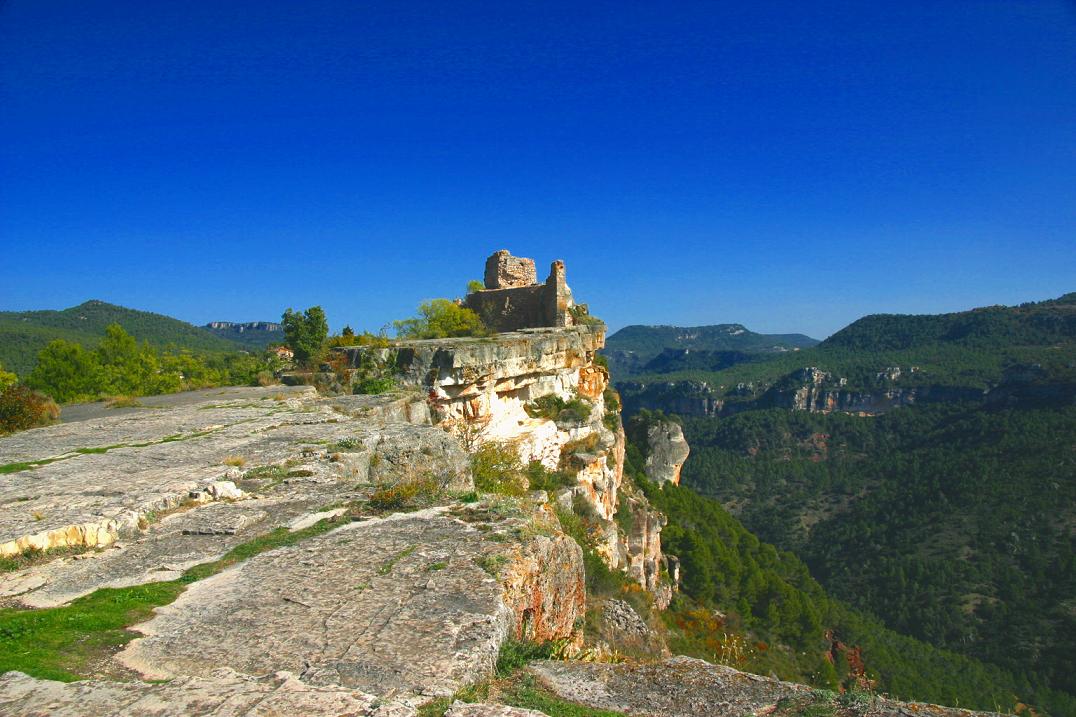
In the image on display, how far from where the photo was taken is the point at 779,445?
105625 mm

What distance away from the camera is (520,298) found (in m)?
24.6

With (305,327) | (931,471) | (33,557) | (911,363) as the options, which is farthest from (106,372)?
(911,363)

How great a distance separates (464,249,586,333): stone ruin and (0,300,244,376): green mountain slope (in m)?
57.8

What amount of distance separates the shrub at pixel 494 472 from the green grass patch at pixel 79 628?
449 cm

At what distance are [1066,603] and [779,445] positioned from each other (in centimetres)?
6251

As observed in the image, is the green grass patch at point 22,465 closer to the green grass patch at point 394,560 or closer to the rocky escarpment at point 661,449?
the green grass patch at point 394,560

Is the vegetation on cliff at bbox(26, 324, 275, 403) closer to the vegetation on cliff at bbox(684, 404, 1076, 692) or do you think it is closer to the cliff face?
the cliff face

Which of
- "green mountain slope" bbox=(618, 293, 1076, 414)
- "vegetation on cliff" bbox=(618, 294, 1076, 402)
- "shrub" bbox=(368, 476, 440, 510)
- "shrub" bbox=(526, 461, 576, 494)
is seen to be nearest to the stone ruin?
"shrub" bbox=(526, 461, 576, 494)

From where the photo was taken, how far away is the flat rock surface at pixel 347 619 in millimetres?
3227

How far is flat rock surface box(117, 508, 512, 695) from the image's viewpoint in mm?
3227

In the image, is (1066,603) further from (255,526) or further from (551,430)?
(255,526)

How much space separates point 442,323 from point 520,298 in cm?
421

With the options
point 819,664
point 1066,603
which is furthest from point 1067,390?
point 819,664

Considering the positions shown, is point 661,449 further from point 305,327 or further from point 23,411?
point 23,411
